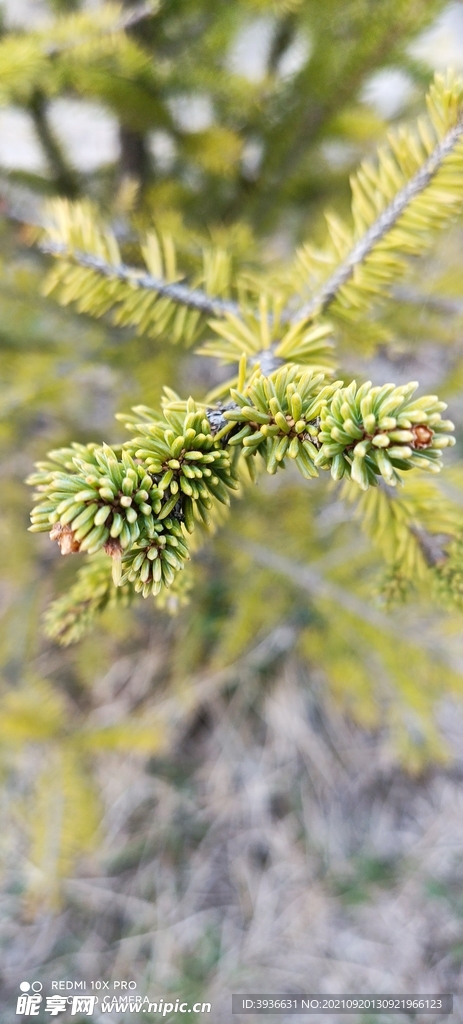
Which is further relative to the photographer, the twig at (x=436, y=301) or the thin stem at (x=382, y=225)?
the twig at (x=436, y=301)

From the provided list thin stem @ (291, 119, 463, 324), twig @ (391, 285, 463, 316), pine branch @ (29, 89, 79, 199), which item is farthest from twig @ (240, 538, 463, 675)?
pine branch @ (29, 89, 79, 199)

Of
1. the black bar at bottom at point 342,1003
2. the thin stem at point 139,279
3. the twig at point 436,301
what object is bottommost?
the black bar at bottom at point 342,1003

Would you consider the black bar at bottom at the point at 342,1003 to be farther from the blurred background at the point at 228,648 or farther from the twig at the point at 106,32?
the twig at the point at 106,32

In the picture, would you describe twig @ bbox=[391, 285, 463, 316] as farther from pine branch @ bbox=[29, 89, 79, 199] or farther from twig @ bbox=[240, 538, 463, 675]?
pine branch @ bbox=[29, 89, 79, 199]

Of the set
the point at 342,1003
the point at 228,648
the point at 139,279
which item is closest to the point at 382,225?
the point at 139,279

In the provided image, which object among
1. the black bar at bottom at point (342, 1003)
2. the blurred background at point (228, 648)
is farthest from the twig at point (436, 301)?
the black bar at bottom at point (342, 1003)

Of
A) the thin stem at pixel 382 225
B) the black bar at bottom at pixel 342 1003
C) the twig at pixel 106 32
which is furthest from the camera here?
the black bar at bottom at pixel 342 1003
